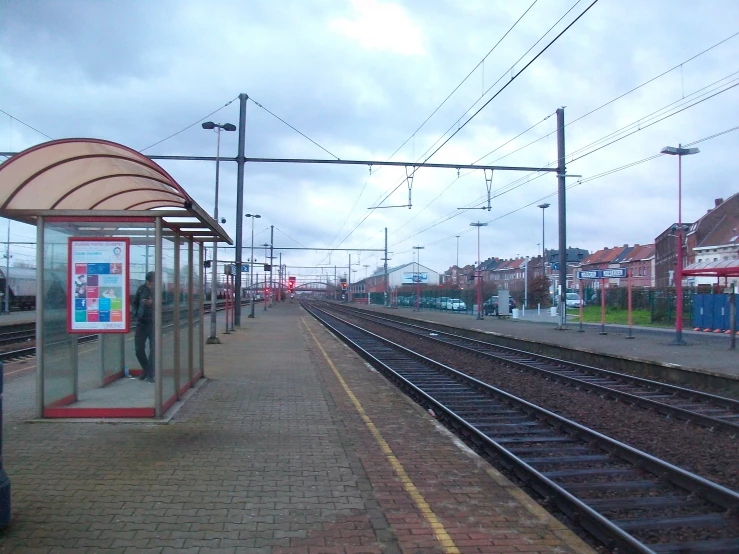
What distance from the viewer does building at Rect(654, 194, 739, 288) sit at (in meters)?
56.0

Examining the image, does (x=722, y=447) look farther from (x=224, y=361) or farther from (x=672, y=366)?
(x=224, y=361)

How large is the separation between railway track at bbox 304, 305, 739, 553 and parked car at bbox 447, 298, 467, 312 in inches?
1805

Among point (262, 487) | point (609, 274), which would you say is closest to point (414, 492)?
point (262, 487)

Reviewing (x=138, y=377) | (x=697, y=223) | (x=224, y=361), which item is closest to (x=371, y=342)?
(x=224, y=361)

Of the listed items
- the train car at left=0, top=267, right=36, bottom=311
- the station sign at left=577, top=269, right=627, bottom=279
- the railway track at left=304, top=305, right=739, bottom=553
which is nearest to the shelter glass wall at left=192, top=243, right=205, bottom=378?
the railway track at left=304, top=305, right=739, bottom=553

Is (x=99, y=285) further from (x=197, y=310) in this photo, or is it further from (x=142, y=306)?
(x=197, y=310)

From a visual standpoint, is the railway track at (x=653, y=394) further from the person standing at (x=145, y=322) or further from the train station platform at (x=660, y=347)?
the person standing at (x=145, y=322)

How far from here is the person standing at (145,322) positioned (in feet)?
32.1

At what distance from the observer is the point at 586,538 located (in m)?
5.36

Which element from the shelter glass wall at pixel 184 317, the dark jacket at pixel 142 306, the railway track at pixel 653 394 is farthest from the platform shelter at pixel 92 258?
the railway track at pixel 653 394

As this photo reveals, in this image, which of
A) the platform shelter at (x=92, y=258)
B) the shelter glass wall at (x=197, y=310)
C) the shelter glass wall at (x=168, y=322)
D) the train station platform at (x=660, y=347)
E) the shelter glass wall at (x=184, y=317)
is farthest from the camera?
the train station platform at (x=660, y=347)

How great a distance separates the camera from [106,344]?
1047 centimetres

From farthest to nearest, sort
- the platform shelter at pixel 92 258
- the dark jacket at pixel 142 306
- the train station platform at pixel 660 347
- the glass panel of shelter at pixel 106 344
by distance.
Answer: the train station platform at pixel 660 347, the dark jacket at pixel 142 306, the glass panel of shelter at pixel 106 344, the platform shelter at pixel 92 258

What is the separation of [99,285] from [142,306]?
53.3 inches
